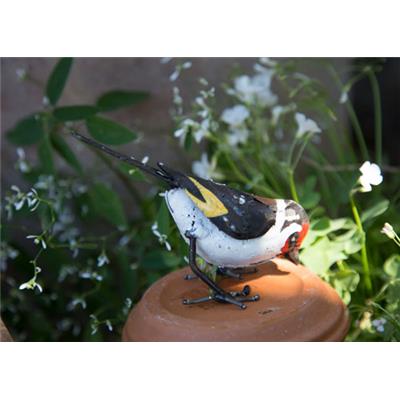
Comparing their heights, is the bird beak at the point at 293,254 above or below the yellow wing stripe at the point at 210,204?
below

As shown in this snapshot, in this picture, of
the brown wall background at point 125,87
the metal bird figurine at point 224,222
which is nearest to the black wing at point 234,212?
the metal bird figurine at point 224,222

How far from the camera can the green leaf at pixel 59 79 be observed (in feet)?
4.83

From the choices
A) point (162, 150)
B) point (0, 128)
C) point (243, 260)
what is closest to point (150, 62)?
point (162, 150)

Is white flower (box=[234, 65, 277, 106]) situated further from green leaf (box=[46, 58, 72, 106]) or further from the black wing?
the black wing

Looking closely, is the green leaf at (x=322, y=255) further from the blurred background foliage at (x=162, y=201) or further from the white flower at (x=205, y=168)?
the white flower at (x=205, y=168)

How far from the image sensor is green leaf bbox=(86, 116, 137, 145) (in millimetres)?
1373

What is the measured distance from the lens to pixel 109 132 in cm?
139

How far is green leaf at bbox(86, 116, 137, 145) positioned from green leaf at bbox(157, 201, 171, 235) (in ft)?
0.82

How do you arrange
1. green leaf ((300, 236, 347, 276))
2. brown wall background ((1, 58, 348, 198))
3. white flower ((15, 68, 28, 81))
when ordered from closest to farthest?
green leaf ((300, 236, 347, 276))
white flower ((15, 68, 28, 81))
brown wall background ((1, 58, 348, 198))

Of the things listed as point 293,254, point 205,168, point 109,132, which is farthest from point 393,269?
point 109,132

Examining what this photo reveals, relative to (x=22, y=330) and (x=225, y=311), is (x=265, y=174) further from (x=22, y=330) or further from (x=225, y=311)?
(x=22, y=330)

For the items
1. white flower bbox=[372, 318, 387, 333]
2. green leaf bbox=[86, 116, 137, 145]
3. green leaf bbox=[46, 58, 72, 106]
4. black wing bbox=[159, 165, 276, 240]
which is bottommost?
white flower bbox=[372, 318, 387, 333]

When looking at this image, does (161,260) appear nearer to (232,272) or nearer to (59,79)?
(232,272)

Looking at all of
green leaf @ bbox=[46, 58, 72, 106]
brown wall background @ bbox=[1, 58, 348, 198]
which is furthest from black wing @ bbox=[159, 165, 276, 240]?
brown wall background @ bbox=[1, 58, 348, 198]
